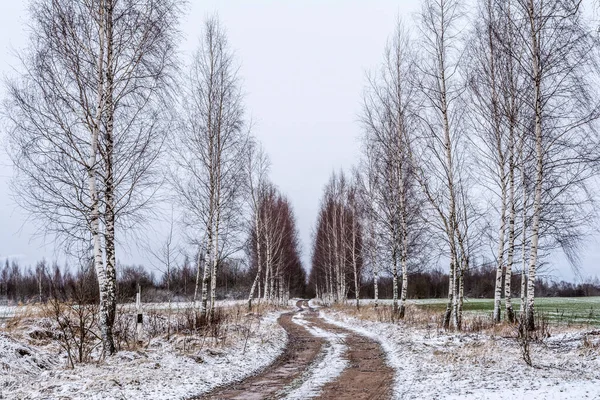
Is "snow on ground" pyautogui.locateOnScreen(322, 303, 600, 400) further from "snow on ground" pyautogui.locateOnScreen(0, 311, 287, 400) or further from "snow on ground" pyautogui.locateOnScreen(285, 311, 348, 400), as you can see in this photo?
"snow on ground" pyautogui.locateOnScreen(0, 311, 287, 400)

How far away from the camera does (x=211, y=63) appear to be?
1816 centimetres

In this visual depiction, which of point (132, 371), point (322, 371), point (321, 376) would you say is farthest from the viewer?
point (322, 371)

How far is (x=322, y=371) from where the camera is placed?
31.4 ft

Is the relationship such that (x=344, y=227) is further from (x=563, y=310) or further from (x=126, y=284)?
(x=126, y=284)

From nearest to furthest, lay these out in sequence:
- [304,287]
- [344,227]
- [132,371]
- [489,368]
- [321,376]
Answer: [132,371], [489,368], [321,376], [344,227], [304,287]

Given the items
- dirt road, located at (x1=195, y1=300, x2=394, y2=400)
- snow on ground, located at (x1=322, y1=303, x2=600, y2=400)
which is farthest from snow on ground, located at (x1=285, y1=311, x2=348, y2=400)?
snow on ground, located at (x1=322, y1=303, x2=600, y2=400)

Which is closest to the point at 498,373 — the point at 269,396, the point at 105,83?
the point at 269,396

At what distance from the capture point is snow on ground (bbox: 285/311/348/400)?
754cm

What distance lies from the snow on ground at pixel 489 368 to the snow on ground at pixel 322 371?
52.6 inches

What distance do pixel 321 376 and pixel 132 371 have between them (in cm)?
386

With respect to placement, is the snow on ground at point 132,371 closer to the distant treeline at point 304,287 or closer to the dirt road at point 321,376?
the dirt road at point 321,376

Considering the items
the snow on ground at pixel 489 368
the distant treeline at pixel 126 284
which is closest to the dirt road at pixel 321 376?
the snow on ground at pixel 489 368

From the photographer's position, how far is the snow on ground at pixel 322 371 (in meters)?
7.54

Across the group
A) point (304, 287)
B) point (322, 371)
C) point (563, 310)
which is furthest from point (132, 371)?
point (304, 287)
